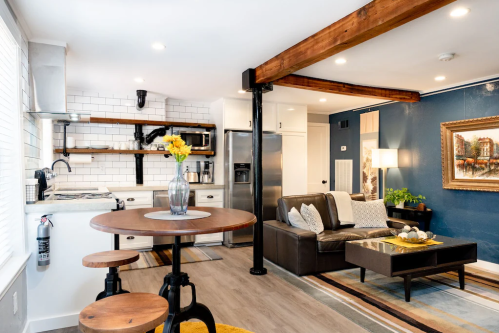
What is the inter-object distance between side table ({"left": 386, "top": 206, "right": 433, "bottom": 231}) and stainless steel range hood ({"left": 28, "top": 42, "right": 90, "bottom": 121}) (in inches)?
175

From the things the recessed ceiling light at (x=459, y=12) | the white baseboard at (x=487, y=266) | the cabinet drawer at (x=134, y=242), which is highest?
the recessed ceiling light at (x=459, y=12)

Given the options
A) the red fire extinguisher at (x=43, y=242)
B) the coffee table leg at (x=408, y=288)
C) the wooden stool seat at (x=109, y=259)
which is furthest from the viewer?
the coffee table leg at (x=408, y=288)

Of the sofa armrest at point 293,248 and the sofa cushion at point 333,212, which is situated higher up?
the sofa cushion at point 333,212

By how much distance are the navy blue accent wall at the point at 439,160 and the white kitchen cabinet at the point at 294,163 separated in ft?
4.50

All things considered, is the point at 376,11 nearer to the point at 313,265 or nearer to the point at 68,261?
the point at 313,265

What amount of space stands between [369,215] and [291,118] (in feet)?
7.41

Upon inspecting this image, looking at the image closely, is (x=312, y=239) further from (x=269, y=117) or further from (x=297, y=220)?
(x=269, y=117)

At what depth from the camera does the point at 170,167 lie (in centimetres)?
593

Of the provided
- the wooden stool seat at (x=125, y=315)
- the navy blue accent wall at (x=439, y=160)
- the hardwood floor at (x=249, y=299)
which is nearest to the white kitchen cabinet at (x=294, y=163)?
the navy blue accent wall at (x=439, y=160)

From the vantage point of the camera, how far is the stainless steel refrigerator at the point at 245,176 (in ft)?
18.0

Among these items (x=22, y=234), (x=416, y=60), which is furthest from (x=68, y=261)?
(x=416, y=60)

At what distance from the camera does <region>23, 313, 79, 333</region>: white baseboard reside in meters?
2.60

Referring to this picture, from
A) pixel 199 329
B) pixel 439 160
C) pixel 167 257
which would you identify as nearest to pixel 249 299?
pixel 199 329

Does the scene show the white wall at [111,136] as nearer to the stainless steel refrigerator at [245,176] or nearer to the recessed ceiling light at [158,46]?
the stainless steel refrigerator at [245,176]
